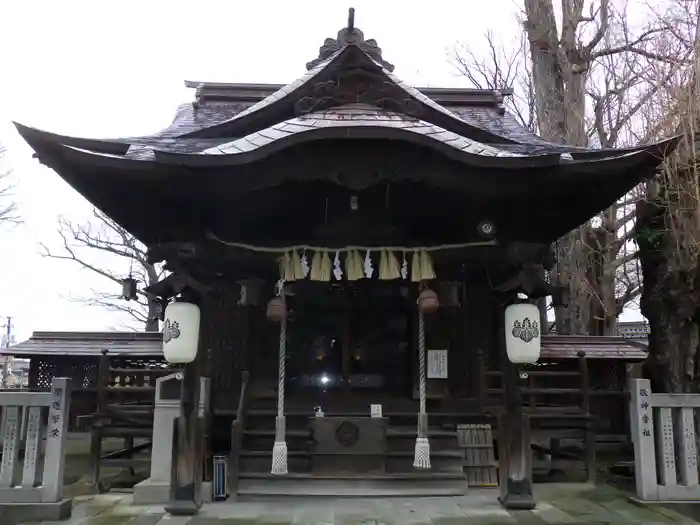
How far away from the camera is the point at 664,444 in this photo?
6.99 m

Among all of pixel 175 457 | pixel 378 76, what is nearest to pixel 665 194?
pixel 378 76

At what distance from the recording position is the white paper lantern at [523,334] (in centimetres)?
665

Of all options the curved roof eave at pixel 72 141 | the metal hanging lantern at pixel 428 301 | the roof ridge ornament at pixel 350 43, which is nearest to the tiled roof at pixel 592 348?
the metal hanging lantern at pixel 428 301

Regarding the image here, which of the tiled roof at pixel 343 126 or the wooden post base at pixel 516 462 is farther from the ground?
the tiled roof at pixel 343 126

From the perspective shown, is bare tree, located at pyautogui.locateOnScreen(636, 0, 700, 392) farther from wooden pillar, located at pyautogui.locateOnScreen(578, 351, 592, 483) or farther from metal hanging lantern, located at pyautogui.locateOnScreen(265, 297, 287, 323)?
metal hanging lantern, located at pyautogui.locateOnScreen(265, 297, 287, 323)

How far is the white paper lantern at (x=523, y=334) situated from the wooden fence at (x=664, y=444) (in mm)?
1639

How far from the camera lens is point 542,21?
54.5 ft

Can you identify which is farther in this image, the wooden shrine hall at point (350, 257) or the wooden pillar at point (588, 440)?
the wooden pillar at point (588, 440)

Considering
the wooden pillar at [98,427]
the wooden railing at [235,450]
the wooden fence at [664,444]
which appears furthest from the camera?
the wooden pillar at [98,427]

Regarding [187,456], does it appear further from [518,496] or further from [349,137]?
[349,137]

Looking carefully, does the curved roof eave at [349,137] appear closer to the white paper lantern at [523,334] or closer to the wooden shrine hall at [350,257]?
the wooden shrine hall at [350,257]

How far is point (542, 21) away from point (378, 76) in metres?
11.0

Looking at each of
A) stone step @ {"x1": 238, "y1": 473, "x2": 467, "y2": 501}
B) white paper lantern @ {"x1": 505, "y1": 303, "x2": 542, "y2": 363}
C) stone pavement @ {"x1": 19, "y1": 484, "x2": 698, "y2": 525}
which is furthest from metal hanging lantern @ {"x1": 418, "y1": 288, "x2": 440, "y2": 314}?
stone pavement @ {"x1": 19, "y1": 484, "x2": 698, "y2": 525}

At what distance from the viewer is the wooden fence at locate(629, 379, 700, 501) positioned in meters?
6.89
